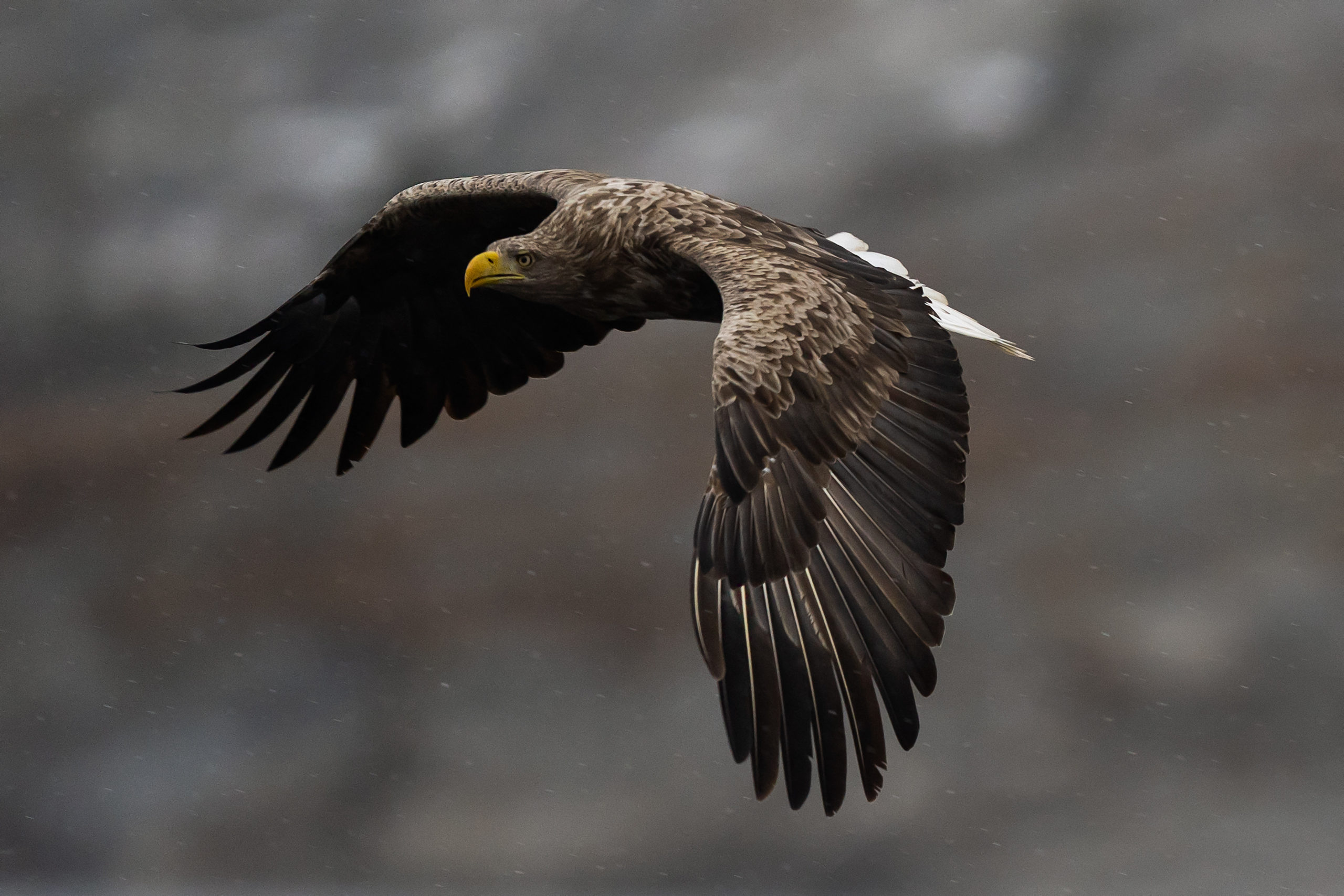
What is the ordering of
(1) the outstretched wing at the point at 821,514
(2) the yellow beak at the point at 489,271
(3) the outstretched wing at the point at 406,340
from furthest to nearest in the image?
(3) the outstretched wing at the point at 406,340
(2) the yellow beak at the point at 489,271
(1) the outstretched wing at the point at 821,514

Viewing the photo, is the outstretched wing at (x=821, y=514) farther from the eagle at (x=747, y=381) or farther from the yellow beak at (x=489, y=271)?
the yellow beak at (x=489, y=271)

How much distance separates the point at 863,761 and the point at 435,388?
2817 mm

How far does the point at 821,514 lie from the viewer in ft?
12.1

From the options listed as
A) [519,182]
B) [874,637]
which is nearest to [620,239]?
[519,182]

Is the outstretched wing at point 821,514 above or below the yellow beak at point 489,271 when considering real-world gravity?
below

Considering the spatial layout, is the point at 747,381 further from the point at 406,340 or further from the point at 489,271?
the point at 406,340

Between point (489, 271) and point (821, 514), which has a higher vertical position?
point (489, 271)

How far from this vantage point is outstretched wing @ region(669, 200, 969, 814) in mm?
3363

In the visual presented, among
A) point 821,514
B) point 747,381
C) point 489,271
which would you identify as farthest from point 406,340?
point 821,514

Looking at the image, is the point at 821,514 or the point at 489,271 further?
the point at 489,271

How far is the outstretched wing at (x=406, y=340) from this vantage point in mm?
5477

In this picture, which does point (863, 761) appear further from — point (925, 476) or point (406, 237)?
point (406, 237)

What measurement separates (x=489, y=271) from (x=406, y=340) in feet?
3.07

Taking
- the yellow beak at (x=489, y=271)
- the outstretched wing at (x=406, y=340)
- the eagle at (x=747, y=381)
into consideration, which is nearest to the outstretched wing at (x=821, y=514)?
the eagle at (x=747, y=381)
